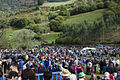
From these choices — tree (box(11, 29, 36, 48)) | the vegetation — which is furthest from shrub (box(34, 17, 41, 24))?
tree (box(11, 29, 36, 48))

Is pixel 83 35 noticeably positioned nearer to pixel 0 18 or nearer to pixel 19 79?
pixel 0 18

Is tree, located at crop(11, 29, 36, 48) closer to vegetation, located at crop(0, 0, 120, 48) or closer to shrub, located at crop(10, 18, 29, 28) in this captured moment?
vegetation, located at crop(0, 0, 120, 48)

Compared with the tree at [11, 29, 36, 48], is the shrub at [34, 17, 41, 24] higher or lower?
lower

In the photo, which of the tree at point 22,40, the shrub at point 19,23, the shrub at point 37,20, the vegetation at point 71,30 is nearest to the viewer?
the vegetation at point 71,30

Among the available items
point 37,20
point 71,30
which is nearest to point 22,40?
point 71,30

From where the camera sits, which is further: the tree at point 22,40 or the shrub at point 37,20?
the shrub at point 37,20

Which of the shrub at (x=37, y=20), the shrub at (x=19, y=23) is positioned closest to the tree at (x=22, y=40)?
the shrub at (x=19, y=23)

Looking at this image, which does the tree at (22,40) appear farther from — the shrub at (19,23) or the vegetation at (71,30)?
the shrub at (19,23)

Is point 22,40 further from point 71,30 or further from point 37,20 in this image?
point 37,20

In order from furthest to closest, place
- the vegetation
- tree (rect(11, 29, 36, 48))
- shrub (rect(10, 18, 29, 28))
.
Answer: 1. shrub (rect(10, 18, 29, 28))
2. tree (rect(11, 29, 36, 48))
3. the vegetation

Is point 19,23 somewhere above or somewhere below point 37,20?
below

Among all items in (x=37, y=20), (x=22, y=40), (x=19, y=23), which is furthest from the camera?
(x=37, y=20)

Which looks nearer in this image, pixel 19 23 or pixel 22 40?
pixel 22 40

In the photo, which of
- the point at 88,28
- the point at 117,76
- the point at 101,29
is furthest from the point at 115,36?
the point at 117,76
